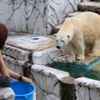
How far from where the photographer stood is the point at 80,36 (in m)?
4.09

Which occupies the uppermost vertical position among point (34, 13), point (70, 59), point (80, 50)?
point (34, 13)

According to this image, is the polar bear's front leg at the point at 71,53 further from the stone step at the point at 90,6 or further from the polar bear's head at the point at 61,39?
the stone step at the point at 90,6

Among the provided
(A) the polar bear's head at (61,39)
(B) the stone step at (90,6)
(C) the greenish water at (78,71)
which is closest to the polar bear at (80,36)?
(A) the polar bear's head at (61,39)

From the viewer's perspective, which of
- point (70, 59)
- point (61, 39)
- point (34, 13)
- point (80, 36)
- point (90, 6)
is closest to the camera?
point (61, 39)

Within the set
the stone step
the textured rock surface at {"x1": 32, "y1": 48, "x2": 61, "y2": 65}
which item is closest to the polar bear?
the textured rock surface at {"x1": 32, "y1": 48, "x2": 61, "y2": 65}

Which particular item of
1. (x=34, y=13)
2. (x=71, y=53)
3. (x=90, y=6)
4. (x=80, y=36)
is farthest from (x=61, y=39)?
(x=90, y=6)

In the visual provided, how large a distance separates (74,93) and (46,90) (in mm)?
571

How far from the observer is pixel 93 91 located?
2.93 meters

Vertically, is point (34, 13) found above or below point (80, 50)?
above

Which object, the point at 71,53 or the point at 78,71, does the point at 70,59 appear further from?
the point at 78,71

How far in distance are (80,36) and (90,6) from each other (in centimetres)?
179

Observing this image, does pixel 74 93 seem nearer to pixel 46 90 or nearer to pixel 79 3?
pixel 46 90

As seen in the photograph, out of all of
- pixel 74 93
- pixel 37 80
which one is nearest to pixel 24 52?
pixel 37 80

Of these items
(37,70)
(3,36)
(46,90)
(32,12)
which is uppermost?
(3,36)
